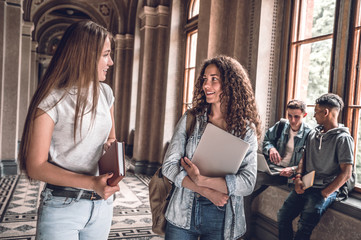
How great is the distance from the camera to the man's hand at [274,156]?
11.8 feet

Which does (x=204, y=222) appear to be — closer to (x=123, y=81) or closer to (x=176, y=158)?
(x=176, y=158)

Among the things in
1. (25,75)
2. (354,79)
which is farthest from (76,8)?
(354,79)

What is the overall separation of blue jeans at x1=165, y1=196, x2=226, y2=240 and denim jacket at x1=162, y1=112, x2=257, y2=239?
0.10ft

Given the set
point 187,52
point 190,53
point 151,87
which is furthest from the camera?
point 151,87

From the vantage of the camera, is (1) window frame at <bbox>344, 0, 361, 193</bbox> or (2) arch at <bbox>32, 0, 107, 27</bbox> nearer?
(1) window frame at <bbox>344, 0, 361, 193</bbox>

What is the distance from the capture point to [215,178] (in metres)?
1.67

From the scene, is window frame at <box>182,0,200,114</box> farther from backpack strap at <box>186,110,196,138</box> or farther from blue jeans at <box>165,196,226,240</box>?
blue jeans at <box>165,196,226,240</box>

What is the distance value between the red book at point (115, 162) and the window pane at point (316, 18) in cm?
331

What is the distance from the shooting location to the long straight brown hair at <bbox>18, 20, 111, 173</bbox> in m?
1.33

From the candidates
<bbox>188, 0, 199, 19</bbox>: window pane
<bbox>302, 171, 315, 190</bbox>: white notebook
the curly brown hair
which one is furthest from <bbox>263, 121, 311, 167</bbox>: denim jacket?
<bbox>188, 0, 199, 19</bbox>: window pane

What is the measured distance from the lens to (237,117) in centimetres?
180

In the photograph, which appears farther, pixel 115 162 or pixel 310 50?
pixel 310 50

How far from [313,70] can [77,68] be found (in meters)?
3.34

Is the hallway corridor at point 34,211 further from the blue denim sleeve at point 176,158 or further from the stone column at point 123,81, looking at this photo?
the stone column at point 123,81
